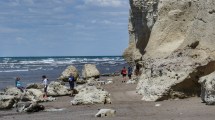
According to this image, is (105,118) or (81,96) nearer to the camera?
(105,118)

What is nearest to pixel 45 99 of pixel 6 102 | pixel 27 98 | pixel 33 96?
pixel 27 98

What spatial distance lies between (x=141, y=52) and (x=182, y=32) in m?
13.7

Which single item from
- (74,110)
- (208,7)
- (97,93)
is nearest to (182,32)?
(208,7)

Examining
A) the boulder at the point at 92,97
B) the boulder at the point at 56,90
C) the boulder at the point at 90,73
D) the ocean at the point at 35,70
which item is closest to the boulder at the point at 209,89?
the boulder at the point at 92,97

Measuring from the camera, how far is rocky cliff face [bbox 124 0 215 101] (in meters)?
20.0

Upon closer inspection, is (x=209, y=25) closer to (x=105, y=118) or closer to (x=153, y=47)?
(x=153, y=47)

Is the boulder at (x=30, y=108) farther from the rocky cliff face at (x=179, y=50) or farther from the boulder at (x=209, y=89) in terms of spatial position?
the boulder at (x=209, y=89)

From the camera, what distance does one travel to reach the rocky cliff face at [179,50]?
65.5 feet

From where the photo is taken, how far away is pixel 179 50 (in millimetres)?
20875

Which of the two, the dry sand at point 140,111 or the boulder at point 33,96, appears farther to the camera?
the boulder at point 33,96

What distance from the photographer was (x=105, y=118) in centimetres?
1612

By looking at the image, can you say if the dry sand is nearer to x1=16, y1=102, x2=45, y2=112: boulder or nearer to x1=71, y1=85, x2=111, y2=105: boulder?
x1=71, y1=85, x2=111, y2=105: boulder

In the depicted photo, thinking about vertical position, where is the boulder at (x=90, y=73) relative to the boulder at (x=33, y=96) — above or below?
above

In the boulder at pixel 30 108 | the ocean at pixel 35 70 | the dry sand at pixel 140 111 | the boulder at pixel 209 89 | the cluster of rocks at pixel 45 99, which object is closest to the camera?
the dry sand at pixel 140 111
